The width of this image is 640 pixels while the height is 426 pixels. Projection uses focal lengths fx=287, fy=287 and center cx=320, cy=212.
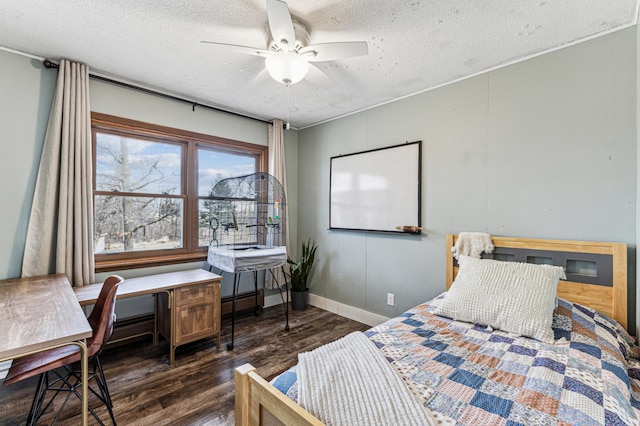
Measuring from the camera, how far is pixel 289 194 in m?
4.21

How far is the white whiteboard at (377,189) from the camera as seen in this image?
2.95m

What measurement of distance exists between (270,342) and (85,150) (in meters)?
2.40

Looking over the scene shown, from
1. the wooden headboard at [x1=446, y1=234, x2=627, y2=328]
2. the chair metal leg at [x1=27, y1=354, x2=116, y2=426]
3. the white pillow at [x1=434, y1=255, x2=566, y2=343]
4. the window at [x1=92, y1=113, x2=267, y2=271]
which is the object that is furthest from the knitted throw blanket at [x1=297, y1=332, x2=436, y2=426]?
the window at [x1=92, y1=113, x2=267, y2=271]

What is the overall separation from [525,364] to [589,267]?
1.18 meters

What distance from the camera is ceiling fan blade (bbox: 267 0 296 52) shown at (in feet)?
4.89

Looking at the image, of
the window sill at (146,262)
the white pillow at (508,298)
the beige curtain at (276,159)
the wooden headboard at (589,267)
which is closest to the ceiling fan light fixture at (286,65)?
the white pillow at (508,298)

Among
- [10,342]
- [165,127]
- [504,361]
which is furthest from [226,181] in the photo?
[504,361]

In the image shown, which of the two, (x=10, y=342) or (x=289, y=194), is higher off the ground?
(x=289, y=194)

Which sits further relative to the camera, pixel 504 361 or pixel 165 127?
pixel 165 127

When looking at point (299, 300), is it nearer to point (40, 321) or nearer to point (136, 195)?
point (136, 195)

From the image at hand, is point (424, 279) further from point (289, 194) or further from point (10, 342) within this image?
point (10, 342)

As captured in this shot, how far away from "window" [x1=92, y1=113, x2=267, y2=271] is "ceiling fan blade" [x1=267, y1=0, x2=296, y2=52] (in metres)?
1.86

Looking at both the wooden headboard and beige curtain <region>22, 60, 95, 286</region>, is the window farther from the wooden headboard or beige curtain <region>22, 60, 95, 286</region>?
the wooden headboard

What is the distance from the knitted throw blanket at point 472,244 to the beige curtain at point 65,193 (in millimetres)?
3154
